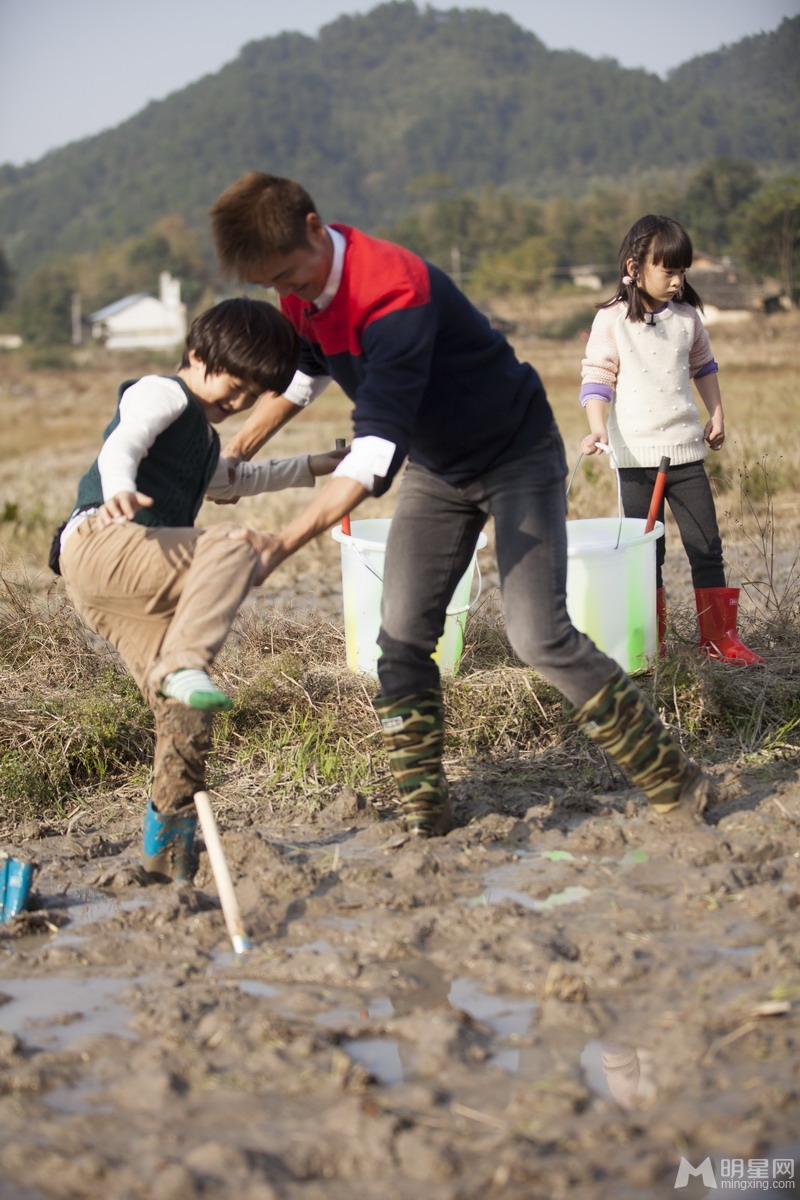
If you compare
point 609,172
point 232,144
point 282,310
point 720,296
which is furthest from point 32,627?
point 232,144

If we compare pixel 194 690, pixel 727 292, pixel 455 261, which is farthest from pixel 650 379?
pixel 455 261

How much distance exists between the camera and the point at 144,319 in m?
92.9

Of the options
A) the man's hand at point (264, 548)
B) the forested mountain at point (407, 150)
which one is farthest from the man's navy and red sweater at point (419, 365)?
the forested mountain at point (407, 150)

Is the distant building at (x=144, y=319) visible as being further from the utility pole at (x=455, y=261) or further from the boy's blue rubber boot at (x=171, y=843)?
the boy's blue rubber boot at (x=171, y=843)

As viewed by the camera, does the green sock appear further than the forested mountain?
No

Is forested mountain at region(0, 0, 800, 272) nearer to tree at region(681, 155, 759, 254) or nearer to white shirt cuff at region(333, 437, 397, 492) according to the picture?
tree at region(681, 155, 759, 254)

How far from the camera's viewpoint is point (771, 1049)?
7.20 ft

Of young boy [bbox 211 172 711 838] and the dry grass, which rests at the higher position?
young boy [bbox 211 172 711 838]

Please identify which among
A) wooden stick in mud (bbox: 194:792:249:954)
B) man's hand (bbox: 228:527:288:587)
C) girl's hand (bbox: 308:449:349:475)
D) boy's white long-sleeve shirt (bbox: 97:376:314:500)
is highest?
boy's white long-sleeve shirt (bbox: 97:376:314:500)

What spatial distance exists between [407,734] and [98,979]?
1.05 m

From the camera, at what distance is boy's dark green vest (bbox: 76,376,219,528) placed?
3.13 m

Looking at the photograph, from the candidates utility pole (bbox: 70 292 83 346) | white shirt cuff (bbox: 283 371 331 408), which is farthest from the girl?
utility pole (bbox: 70 292 83 346)

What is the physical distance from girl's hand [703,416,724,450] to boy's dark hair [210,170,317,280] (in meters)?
2.30

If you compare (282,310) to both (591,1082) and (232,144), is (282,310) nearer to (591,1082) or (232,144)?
(591,1082)
